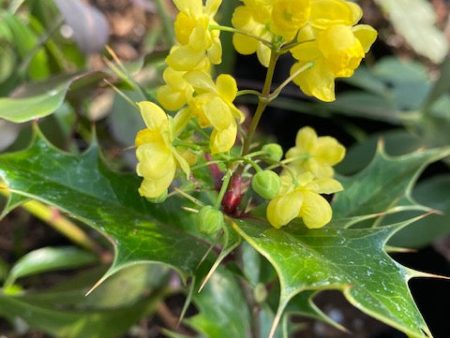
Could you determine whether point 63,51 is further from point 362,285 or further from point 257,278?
point 362,285

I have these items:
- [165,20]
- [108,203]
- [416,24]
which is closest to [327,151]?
[108,203]

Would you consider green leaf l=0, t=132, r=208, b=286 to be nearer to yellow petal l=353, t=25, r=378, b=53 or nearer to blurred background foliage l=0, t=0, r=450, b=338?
blurred background foliage l=0, t=0, r=450, b=338

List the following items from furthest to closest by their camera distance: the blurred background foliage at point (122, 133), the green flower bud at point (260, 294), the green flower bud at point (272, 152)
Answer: the blurred background foliage at point (122, 133)
the green flower bud at point (260, 294)
the green flower bud at point (272, 152)

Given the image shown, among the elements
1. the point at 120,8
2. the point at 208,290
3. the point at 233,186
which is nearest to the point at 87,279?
the point at 208,290

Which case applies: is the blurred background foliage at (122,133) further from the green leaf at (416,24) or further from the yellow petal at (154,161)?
the yellow petal at (154,161)

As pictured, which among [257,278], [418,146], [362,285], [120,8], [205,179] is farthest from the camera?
[120,8]

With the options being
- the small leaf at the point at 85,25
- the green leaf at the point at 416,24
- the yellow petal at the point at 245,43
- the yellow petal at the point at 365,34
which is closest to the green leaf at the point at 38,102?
the small leaf at the point at 85,25
